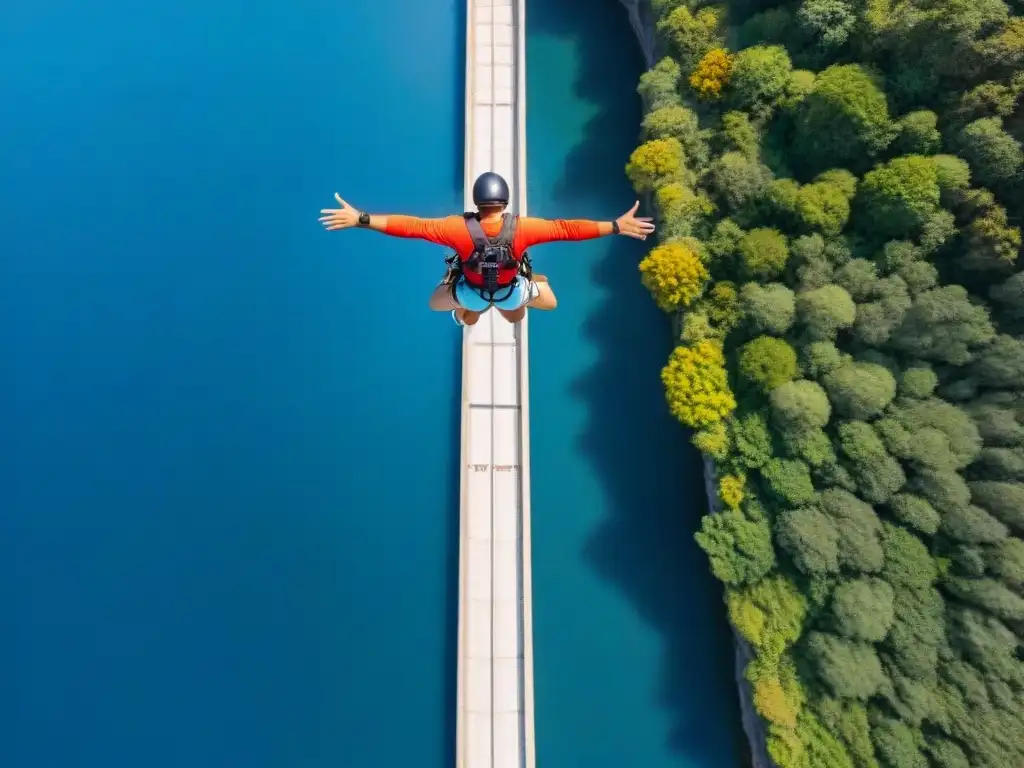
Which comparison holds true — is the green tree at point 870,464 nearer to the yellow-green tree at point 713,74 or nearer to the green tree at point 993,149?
the green tree at point 993,149

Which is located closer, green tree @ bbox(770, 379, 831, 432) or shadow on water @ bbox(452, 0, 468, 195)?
green tree @ bbox(770, 379, 831, 432)

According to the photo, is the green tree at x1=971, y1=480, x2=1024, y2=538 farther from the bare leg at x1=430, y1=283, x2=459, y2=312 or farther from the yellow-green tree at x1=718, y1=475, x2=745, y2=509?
the bare leg at x1=430, y1=283, x2=459, y2=312

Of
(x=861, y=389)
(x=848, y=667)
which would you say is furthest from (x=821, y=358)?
(x=848, y=667)

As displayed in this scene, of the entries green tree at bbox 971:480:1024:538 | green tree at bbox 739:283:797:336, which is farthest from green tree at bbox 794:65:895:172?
green tree at bbox 971:480:1024:538

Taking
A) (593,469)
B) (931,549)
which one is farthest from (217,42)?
(931,549)

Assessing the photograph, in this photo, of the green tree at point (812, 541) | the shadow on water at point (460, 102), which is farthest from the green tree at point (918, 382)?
the shadow on water at point (460, 102)

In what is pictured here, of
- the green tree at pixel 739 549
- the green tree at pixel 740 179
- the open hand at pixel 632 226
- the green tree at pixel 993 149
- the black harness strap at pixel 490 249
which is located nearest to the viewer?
the black harness strap at pixel 490 249

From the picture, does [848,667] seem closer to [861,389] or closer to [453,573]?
[861,389]
